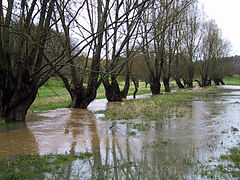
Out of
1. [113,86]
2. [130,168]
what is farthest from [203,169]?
[113,86]

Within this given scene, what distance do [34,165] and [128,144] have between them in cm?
258

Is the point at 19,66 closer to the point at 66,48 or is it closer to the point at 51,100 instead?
the point at 66,48

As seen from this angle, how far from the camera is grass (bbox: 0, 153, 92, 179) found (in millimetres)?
4602

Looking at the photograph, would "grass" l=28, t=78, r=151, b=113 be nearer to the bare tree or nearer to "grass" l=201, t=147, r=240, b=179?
"grass" l=201, t=147, r=240, b=179

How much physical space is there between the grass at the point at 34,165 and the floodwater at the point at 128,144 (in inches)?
8.8

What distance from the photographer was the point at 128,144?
22.6ft

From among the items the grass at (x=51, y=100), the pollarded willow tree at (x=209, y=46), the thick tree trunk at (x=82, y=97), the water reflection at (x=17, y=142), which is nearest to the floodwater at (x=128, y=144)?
the water reflection at (x=17, y=142)

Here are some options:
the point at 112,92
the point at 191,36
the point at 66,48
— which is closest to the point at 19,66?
the point at 66,48

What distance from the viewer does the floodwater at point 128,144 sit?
4.87 m

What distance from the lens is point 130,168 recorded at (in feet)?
16.4

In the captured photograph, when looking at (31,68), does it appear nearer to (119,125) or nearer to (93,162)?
(119,125)

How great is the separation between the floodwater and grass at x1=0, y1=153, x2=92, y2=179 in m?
0.22

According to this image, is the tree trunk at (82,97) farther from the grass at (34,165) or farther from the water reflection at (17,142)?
the grass at (34,165)

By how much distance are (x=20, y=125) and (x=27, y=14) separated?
4.09 metres
